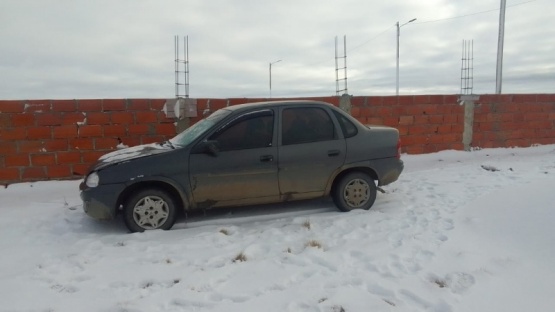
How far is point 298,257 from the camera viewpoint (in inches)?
155

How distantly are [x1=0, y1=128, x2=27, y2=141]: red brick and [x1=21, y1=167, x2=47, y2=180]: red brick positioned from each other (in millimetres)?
514

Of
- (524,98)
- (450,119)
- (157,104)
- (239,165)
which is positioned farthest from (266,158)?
(524,98)

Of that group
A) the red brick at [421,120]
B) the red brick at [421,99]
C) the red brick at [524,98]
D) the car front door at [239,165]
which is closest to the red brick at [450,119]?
the red brick at [421,120]

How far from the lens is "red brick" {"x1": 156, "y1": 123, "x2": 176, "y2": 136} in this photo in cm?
696

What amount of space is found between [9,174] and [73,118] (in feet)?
4.24

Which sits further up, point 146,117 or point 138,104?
point 138,104

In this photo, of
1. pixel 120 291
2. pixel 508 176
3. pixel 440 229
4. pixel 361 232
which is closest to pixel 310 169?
pixel 361 232

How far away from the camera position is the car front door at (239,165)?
4.89m

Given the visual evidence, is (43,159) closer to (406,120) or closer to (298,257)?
(298,257)

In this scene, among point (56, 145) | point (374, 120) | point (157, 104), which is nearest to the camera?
point (56, 145)

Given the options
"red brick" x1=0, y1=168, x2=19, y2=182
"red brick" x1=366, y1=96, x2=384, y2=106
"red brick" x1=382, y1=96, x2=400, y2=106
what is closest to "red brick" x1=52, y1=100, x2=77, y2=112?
"red brick" x1=0, y1=168, x2=19, y2=182

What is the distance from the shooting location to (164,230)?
4812 millimetres

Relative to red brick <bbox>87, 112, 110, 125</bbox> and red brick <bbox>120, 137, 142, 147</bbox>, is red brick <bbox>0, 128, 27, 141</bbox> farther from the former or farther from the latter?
red brick <bbox>120, 137, 142, 147</bbox>

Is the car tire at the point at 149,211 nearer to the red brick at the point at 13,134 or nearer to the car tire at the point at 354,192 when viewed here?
the car tire at the point at 354,192
